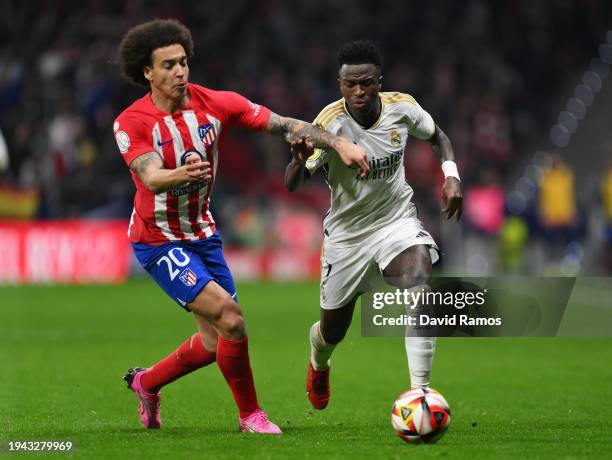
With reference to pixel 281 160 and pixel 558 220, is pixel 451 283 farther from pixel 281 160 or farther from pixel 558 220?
pixel 281 160

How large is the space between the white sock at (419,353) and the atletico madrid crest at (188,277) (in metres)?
1.26

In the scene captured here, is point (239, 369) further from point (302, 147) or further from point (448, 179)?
point (448, 179)

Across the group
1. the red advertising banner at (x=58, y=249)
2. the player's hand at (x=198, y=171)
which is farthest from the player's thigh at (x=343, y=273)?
the red advertising banner at (x=58, y=249)

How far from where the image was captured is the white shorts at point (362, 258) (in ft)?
24.5

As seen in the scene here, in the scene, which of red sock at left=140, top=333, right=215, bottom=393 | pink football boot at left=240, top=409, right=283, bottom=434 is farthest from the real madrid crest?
pink football boot at left=240, top=409, right=283, bottom=434

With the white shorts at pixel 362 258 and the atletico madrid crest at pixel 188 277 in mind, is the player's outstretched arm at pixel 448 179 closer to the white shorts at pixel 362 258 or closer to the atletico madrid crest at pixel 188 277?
the white shorts at pixel 362 258

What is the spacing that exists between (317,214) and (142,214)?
639 inches

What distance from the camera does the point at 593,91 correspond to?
26.5 metres

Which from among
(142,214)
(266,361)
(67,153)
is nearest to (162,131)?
(142,214)

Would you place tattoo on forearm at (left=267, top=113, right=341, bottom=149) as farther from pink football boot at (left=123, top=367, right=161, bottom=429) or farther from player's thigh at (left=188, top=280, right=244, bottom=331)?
pink football boot at (left=123, top=367, right=161, bottom=429)

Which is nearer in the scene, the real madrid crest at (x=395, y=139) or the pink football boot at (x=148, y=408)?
the pink football boot at (x=148, y=408)

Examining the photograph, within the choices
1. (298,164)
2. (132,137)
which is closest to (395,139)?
(298,164)

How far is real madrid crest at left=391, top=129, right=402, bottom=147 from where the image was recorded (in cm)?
749

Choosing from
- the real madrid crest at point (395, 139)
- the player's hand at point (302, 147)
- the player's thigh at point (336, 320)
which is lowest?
the player's thigh at point (336, 320)
